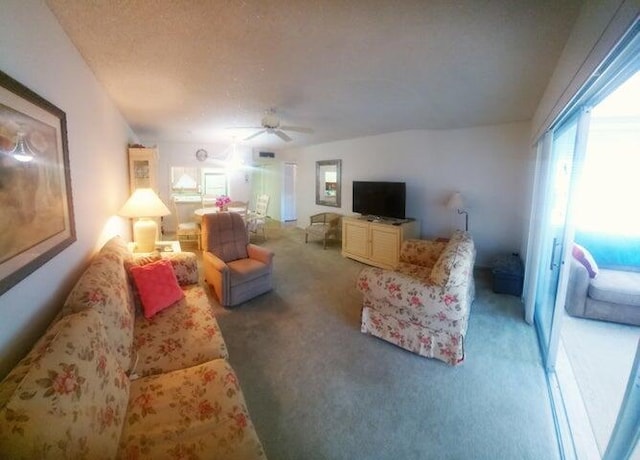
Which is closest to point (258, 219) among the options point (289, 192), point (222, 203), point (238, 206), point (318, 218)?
point (238, 206)

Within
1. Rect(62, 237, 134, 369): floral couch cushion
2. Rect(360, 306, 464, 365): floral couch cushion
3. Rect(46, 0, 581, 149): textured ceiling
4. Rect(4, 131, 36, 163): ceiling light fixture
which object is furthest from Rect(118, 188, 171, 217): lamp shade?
Rect(360, 306, 464, 365): floral couch cushion

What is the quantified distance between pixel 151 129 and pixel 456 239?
5195mm

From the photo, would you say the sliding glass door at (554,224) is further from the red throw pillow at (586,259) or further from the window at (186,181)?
the window at (186,181)

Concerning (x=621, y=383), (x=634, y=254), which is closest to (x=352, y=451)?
(x=621, y=383)

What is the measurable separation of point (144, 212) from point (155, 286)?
118cm

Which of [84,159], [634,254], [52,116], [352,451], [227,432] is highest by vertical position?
[52,116]

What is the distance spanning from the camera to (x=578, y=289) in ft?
9.10

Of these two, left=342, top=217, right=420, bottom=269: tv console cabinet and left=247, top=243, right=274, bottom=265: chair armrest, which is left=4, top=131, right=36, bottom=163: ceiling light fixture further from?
left=342, top=217, right=420, bottom=269: tv console cabinet

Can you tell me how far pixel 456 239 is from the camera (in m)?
2.68

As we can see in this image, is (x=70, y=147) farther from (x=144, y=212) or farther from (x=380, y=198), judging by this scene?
(x=380, y=198)

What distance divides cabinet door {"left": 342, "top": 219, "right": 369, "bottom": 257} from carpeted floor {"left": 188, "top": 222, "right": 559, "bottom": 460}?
68.4 inches

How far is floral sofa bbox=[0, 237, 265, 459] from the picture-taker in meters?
0.86

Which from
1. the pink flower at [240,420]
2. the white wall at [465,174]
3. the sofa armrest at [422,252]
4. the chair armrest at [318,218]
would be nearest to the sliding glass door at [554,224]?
the sofa armrest at [422,252]

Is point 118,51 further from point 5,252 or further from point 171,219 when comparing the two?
point 171,219
